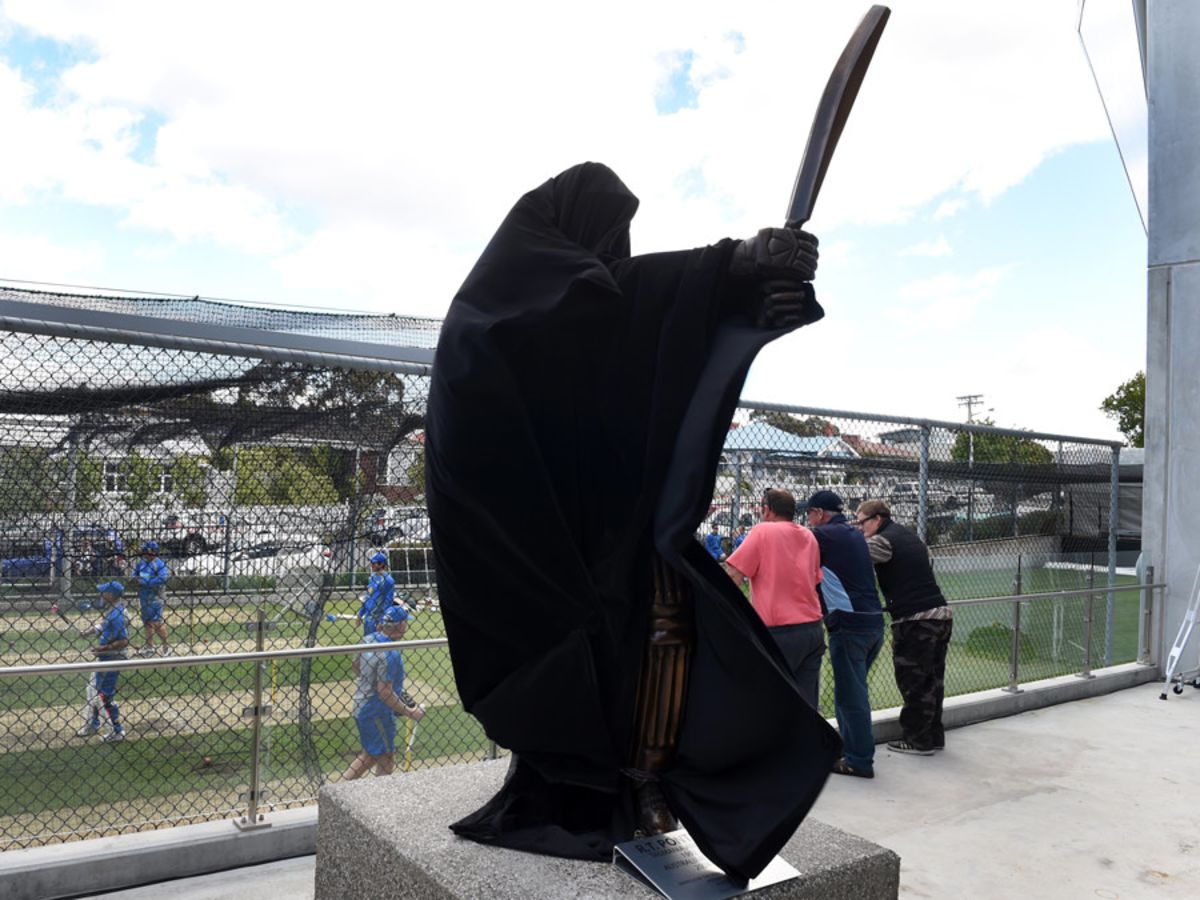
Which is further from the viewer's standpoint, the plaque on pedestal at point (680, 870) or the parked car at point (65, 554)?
the parked car at point (65, 554)

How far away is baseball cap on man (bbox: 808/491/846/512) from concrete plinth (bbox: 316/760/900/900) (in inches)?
144

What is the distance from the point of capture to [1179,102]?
1041 centimetres

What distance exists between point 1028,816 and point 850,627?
58.4 inches

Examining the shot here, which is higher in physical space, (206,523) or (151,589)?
(206,523)

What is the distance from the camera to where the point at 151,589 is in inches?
161

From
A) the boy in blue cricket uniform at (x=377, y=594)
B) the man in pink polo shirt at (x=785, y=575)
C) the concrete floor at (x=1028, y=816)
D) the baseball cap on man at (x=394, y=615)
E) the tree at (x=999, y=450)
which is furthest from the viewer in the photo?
the tree at (x=999, y=450)

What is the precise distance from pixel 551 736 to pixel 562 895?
14.9 inches

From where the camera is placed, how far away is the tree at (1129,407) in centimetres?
4450

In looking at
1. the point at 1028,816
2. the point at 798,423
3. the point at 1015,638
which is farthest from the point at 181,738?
the point at 1015,638

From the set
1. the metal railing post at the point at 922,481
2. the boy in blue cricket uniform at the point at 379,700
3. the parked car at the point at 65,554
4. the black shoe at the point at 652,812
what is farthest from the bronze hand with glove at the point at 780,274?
the metal railing post at the point at 922,481

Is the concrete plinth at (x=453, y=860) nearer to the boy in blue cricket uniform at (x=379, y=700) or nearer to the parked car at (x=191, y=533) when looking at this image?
the parked car at (x=191, y=533)

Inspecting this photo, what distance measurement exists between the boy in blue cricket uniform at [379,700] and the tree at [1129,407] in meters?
46.2

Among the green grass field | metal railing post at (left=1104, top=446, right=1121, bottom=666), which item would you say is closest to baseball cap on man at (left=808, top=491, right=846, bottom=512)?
the green grass field

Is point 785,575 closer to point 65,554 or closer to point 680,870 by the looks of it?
point 680,870
